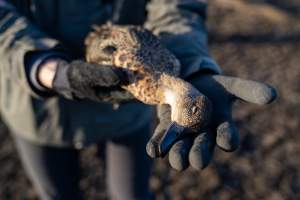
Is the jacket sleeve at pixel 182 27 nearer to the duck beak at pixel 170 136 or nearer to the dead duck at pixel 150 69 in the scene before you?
the dead duck at pixel 150 69

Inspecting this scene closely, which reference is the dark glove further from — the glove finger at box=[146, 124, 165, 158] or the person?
the glove finger at box=[146, 124, 165, 158]

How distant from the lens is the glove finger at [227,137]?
3.61ft

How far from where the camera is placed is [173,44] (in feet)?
4.89

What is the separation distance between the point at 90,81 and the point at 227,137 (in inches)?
16.2

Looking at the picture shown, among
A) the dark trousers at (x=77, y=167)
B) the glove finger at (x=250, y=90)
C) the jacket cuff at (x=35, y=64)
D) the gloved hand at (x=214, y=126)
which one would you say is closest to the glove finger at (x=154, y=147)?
the gloved hand at (x=214, y=126)

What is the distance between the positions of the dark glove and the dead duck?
0.04 m

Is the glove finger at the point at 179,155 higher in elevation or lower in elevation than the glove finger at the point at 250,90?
lower

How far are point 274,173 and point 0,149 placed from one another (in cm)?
157

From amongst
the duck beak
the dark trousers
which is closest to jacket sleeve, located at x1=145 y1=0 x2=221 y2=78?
the duck beak

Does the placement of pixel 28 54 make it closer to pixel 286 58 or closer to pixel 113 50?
pixel 113 50

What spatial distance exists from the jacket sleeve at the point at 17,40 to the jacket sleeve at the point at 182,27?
364mm

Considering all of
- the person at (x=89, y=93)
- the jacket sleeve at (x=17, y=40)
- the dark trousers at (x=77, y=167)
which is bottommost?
the dark trousers at (x=77, y=167)

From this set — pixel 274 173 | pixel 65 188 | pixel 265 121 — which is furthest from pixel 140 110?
pixel 265 121

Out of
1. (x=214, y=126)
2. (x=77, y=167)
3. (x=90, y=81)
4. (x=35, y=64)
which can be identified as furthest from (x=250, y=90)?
(x=77, y=167)
